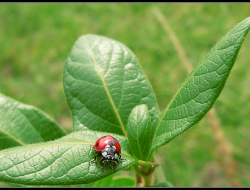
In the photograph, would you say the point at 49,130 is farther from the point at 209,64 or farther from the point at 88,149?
the point at 209,64

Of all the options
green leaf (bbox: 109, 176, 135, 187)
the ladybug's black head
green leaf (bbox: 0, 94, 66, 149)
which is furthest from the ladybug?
green leaf (bbox: 109, 176, 135, 187)

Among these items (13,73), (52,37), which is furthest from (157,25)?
(13,73)

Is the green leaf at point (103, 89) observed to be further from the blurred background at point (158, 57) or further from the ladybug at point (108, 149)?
the blurred background at point (158, 57)

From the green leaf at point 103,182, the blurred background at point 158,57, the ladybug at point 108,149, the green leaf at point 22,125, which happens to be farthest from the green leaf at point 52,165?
the blurred background at point 158,57

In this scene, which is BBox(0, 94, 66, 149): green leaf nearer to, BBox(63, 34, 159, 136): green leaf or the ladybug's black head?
BBox(63, 34, 159, 136): green leaf

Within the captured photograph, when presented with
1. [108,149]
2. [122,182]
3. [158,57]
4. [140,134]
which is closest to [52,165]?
[108,149]
